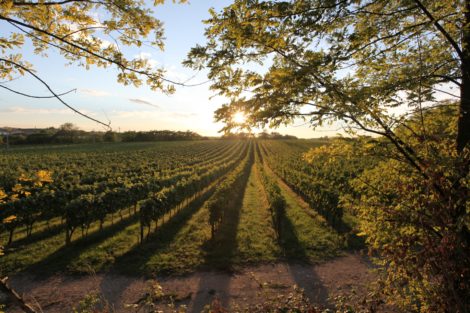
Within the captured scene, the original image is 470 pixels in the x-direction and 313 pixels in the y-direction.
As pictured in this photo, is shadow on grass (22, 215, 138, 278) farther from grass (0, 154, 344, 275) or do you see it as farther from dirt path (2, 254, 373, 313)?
dirt path (2, 254, 373, 313)

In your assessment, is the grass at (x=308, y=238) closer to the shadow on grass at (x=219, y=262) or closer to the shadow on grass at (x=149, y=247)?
the shadow on grass at (x=219, y=262)

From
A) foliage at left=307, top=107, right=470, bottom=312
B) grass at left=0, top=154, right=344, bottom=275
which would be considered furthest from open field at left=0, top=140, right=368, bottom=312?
foliage at left=307, top=107, right=470, bottom=312

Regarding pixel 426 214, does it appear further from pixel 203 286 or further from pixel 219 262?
pixel 219 262

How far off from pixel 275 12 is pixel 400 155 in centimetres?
309

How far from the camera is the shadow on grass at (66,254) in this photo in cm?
1025

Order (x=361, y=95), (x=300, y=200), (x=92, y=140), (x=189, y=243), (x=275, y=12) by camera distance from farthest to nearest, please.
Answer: (x=92, y=140), (x=300, y=200), (x=189, y=243), (x=361, y=95), (x=275, y=12)

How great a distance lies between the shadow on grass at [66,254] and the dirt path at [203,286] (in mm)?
465

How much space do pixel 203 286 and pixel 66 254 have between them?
6.63 meters

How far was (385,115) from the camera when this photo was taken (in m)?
3.91

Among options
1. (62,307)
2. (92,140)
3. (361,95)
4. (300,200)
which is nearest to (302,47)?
(361,95)

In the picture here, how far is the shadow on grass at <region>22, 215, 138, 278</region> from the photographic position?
1025 centimetres

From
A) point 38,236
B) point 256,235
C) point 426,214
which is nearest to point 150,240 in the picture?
point 256,235

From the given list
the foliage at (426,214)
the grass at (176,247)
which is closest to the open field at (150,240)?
the grass at (176,247)

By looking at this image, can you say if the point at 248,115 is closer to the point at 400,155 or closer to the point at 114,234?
the point at 400,155
